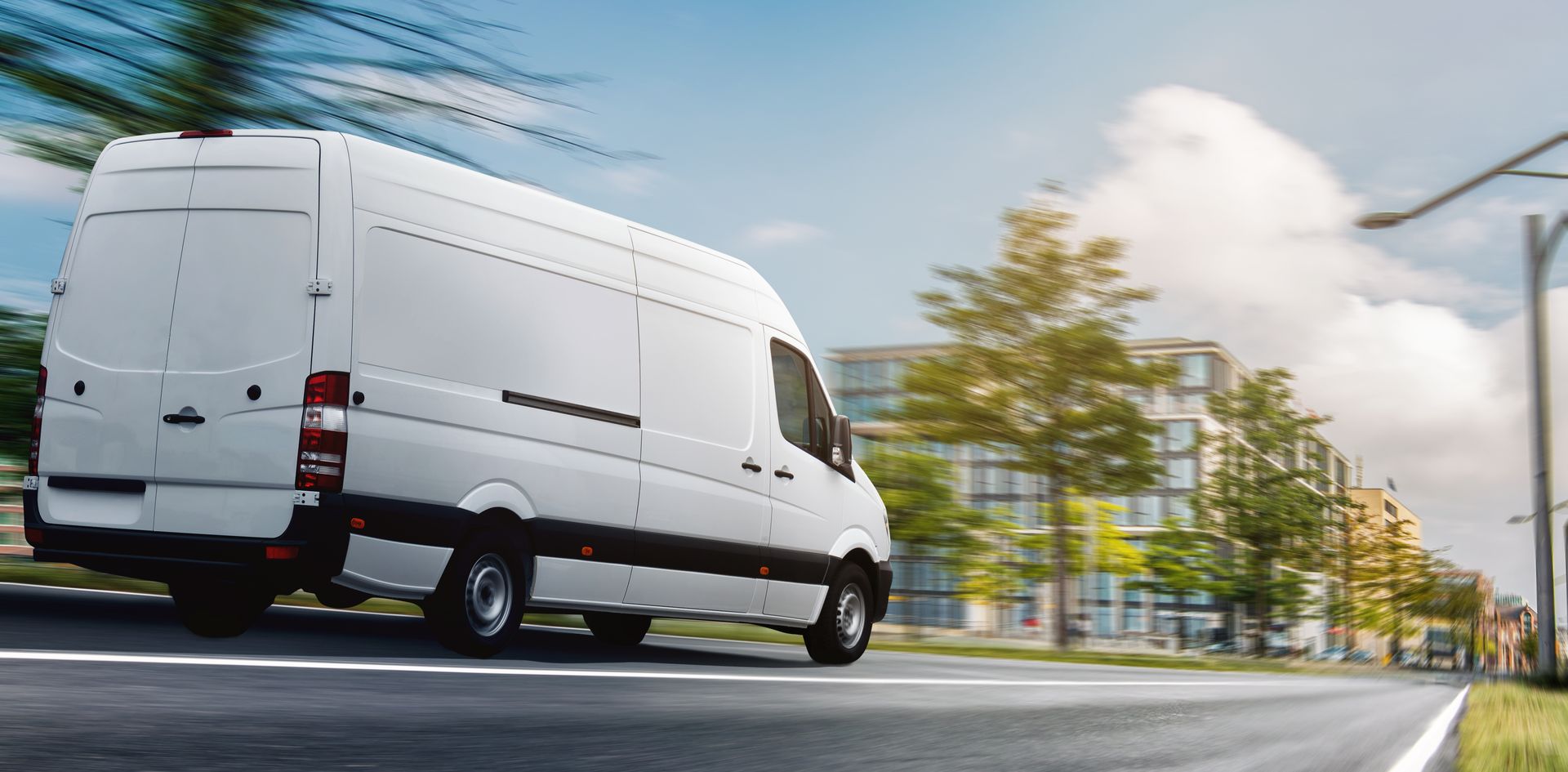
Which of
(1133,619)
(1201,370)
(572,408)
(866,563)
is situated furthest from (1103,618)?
(572,408)

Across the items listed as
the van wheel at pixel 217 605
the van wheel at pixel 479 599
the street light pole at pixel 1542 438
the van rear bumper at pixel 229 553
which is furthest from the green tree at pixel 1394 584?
the van rear bumper at pixel 229 553

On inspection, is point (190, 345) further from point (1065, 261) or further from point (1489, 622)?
point (1489, 622)

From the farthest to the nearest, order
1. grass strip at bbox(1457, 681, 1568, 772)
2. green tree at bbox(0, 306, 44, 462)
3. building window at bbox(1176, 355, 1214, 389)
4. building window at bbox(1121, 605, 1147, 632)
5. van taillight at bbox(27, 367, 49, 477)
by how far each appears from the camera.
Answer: building window at bbox(1176, 355, 1214, 389) → building window at bbox(1121, 605, 1147, 632) → green tree at bbox(0, 306, 44, 462) → van taillight at bbox(27, 367, 49, 477) → grass strip at bbox(1457, 681, 1568, 772)

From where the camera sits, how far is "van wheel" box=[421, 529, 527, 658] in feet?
23.7

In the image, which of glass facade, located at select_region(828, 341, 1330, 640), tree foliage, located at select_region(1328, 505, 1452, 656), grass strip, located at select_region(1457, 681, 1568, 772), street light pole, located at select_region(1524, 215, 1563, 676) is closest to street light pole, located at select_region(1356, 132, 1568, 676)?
street light pole, located at select_region(1524, 215, 1563, 676)

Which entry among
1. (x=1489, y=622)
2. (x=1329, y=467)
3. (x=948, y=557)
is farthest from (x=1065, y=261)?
(x=1489, y=622)

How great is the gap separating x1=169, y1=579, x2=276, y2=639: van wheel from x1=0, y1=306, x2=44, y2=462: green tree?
10.3ft

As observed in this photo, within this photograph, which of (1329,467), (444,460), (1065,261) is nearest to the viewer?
(444,460)

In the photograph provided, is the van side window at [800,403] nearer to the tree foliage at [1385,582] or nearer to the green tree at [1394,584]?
the tree foliage at [1385,582]

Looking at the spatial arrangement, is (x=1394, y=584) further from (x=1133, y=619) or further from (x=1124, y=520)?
(x=1133, y=619)

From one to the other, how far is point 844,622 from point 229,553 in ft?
16.4

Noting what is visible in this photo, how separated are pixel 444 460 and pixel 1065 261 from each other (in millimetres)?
22437

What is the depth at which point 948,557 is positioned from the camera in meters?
33.5

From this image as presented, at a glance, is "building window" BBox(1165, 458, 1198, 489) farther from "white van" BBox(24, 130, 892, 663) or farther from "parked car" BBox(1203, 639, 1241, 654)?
"white van" BBox(24, 130, 892, 663)
